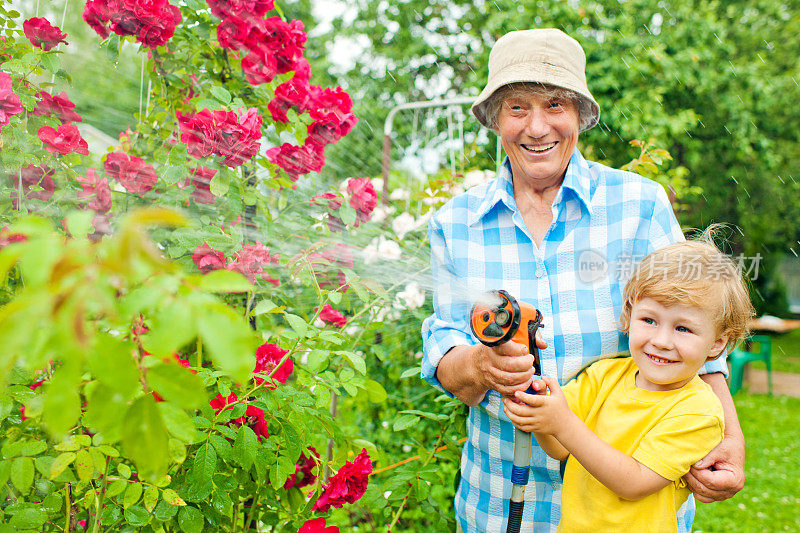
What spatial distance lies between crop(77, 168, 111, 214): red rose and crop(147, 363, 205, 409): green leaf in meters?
1.19

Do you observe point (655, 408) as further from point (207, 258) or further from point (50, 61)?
point (50, 61)

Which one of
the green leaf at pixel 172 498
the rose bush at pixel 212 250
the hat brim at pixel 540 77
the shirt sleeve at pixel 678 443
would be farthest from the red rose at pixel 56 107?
the shirt sleeve at pixel 678 443

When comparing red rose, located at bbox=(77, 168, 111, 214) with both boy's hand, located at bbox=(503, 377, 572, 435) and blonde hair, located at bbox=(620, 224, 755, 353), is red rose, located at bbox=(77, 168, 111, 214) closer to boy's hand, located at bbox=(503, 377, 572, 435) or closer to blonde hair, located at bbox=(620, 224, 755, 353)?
boy's hand, located at bbox=(503, 377, 572, 435)

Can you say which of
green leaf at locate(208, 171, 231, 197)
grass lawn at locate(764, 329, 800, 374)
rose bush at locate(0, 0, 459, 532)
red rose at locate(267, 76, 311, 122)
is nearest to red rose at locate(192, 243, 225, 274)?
rose bush at locate(0, 0, 459, 532)

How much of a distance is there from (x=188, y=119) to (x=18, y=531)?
1.08 m

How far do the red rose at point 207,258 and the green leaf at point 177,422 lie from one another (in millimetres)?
854

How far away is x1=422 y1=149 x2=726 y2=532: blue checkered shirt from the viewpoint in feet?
4.83

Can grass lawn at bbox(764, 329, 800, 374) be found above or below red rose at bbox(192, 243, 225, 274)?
below

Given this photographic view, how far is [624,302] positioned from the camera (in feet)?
4.61

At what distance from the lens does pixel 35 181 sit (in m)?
1.58

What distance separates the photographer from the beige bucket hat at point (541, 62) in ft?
4.80

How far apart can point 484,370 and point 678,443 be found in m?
0.43

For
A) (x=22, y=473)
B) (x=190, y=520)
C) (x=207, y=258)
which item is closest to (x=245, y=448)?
(x=190, y=520)

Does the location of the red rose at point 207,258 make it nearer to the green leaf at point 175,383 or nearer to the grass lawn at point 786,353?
the green leaf at point 175,383
